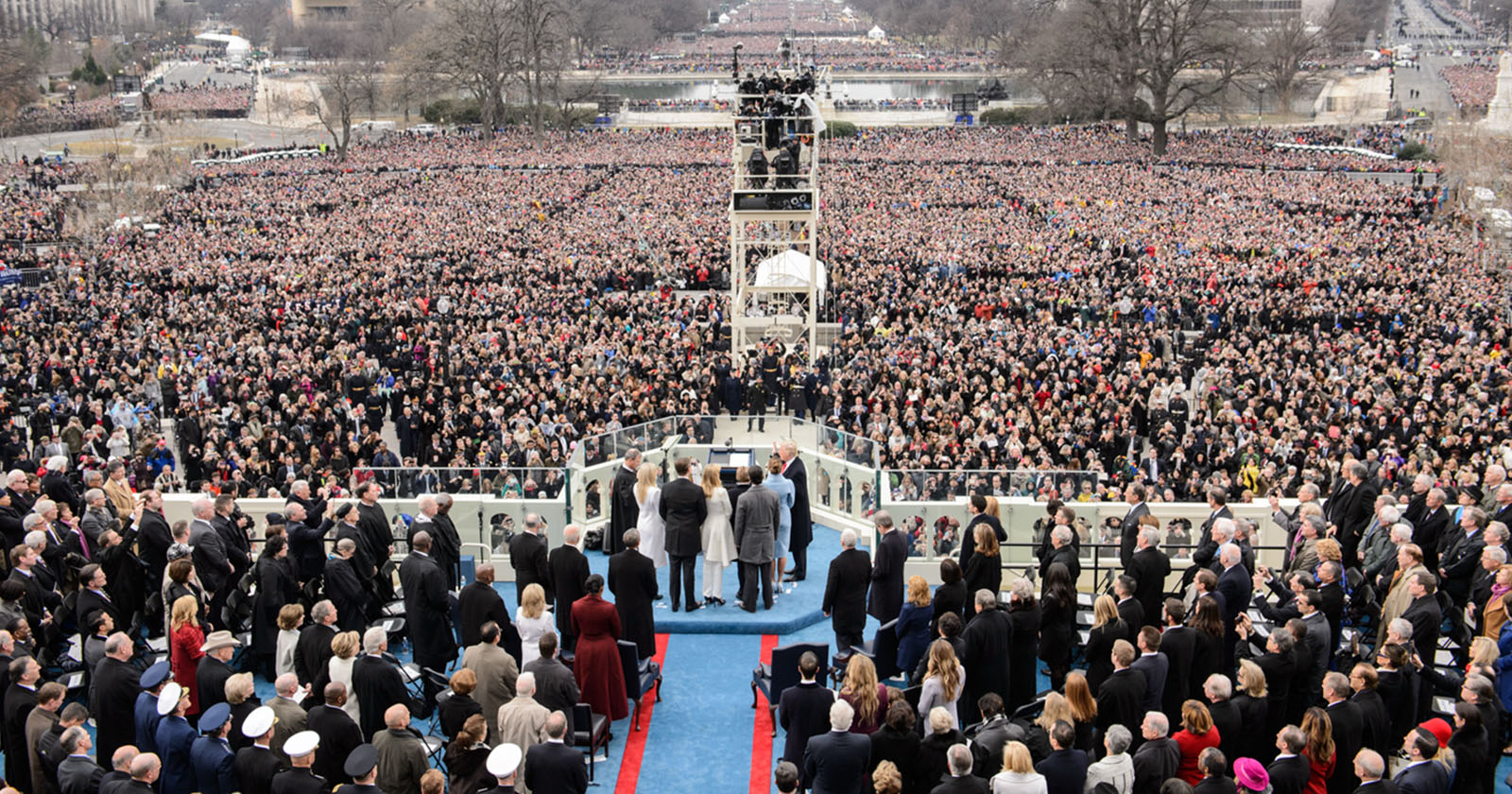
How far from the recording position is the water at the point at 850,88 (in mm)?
104688

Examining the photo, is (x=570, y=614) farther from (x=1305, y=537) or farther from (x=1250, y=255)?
(x=1250, y=255)

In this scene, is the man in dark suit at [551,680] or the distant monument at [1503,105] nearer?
the man in dark suit at [551,680]

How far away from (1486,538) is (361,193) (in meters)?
46.3

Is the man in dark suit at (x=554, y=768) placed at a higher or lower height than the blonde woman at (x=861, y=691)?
lower

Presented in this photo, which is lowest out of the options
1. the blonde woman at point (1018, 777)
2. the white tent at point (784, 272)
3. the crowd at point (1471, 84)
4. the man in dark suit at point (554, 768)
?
the man in dark suit at point (554, 768)

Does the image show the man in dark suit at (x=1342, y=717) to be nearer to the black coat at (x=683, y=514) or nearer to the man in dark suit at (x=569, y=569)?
the black coat at (x=683, y=514)

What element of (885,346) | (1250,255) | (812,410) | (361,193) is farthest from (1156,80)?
(812,410)

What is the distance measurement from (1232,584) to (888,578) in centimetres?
267

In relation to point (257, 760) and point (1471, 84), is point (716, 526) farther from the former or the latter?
point (1471, 84)

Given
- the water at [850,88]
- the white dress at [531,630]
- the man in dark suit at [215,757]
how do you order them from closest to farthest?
1. the man in dark suit at [215,757]
2. the white dress at [531,630]
3. the water at [850,88]

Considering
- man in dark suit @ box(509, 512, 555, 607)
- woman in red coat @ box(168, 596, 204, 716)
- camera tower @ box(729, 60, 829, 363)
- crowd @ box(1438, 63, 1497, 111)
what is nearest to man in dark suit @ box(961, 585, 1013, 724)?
man in dark suit @ box(509, 512, 555, 607)

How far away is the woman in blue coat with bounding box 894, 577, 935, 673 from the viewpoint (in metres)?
9.21

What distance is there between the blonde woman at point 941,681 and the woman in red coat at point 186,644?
5070mm

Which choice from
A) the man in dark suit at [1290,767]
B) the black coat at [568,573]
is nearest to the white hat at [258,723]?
the black coat at [568,573]
